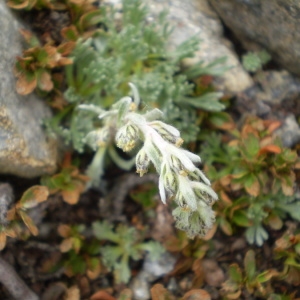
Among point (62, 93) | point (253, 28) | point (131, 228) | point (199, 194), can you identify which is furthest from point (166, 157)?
point (253, 28)

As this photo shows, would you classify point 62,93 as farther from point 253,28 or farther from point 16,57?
point 253,28

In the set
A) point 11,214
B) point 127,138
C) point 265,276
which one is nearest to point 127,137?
point 127,138

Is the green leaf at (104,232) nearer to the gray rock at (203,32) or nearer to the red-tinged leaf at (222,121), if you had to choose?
the red-tinged leaf at (222,121)

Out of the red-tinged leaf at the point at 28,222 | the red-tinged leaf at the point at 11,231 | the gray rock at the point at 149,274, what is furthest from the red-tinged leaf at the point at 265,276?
the red-tinged leaf at the point at 11,231

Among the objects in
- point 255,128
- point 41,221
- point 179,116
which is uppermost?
point 255,128

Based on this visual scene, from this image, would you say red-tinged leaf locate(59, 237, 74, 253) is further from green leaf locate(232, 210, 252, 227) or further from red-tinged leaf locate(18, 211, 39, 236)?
green leaf locate(232, 210, 252, 227)

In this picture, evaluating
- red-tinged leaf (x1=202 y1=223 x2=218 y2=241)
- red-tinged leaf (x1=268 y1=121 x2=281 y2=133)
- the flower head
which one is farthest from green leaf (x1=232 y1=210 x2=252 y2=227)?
the flower head
